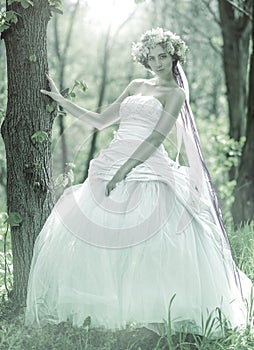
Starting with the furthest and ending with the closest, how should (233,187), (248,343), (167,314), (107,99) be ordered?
(107,99) < (233,187) < (248,343) < (167,314)

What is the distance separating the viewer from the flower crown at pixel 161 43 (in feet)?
13.0

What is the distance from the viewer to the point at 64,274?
3619 mm

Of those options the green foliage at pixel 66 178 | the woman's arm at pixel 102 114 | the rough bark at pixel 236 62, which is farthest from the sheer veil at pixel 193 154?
the rough bark at pixel 236 62

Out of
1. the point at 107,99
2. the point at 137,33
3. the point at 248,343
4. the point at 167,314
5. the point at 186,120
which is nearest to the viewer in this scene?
the point at 167,314

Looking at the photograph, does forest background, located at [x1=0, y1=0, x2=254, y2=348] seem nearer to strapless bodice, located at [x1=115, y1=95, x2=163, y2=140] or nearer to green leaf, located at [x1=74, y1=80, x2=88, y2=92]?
green leaf, located at [x1=74, y1=80, x2=88, y2=92]

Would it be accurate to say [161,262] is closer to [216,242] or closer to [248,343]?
[216,242]

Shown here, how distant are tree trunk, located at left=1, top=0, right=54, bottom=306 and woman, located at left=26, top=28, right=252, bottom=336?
0.15 metres

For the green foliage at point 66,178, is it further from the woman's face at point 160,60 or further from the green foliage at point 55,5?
the green foliage at point 55,5

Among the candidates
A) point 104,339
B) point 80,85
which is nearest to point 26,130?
point 80,85

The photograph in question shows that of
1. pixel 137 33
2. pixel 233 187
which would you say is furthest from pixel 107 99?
pixel 233 187

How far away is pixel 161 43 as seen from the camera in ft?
13.0

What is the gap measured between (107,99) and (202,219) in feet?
44.5

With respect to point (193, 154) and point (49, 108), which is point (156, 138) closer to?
point (193, 154)

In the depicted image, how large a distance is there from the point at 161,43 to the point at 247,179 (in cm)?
404
